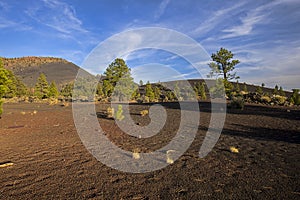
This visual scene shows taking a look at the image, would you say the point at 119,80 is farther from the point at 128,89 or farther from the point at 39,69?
the point at 39,69

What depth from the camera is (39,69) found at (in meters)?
130

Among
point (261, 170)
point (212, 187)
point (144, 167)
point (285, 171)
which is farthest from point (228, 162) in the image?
point (144, 167)

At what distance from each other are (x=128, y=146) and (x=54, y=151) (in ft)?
8.86

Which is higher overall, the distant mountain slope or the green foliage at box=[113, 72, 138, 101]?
the distant mountain slope

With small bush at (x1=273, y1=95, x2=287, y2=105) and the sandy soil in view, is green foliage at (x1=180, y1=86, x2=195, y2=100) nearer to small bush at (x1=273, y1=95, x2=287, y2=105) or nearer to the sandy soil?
small bush at (x1=273, y1=95, x2=287, y2=105)

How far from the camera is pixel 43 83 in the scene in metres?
48.4

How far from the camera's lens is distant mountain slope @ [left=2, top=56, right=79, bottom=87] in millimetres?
111125

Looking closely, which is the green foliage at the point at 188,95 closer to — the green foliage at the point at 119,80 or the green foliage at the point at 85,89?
the green foliage at the point at 119,80

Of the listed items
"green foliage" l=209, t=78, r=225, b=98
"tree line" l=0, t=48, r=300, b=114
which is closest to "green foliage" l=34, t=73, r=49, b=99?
"tree line" l=0, t=48, r=300, b=114

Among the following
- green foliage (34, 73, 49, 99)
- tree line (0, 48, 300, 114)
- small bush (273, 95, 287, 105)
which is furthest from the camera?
green foliage (34, 73, 49, 99)

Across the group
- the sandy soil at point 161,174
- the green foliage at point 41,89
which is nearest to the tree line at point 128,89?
the green foliage at point 41,89

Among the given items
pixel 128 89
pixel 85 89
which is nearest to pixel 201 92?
pixel 128 89

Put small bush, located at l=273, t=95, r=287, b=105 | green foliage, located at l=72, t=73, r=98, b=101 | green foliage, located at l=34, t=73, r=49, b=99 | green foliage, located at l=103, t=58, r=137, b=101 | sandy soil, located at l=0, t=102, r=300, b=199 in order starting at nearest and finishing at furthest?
sandy soil, located at l=0, t=102, r=300, b=199
small bush, located at l=273, t=95, r=287, b=105
green foliage, located at l=103, t=58, r=137, b=101
green foliage, located at l=72, t=73, r=98, b=101
green foliage, located at l=34, t=73, r=49, b=99

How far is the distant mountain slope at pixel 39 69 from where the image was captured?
4375 inches
